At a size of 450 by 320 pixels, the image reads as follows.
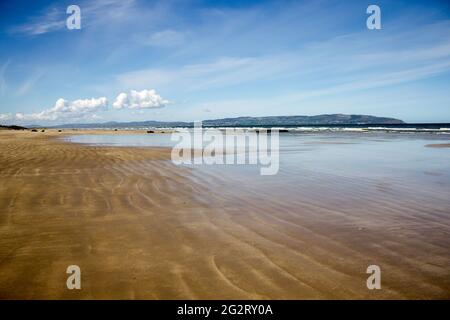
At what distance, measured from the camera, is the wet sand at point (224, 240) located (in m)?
3.29

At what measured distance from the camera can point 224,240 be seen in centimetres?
458

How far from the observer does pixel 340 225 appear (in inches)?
205

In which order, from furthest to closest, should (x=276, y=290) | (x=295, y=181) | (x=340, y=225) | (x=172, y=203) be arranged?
(x=295, y=181), (x=172, y=203), (x=340, y=225), (x=276, y=290)

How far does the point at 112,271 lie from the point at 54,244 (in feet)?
4.38

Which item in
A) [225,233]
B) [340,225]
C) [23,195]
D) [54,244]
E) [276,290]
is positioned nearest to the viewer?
[276,290]

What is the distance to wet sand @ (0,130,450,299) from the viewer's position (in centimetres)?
329
